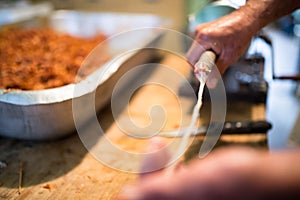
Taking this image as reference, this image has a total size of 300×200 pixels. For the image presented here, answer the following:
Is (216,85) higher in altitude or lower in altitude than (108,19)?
lower

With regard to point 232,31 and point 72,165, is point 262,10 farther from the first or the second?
point 72,165

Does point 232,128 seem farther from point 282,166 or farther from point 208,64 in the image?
point 282,166

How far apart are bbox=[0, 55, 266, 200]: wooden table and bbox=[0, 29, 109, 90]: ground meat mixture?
0.13 metres

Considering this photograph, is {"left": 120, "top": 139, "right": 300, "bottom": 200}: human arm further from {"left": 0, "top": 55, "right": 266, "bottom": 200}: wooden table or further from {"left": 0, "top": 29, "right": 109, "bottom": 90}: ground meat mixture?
{"left": 0, "top": 29, "right": 109, "bottom": 90}: ground meat mixture

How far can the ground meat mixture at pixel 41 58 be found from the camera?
2.20ft

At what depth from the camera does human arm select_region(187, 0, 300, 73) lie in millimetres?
566

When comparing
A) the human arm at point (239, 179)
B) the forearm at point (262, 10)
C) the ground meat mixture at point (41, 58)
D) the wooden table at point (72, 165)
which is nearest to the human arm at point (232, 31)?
the forearm at point (262, 10)

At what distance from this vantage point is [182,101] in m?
0.81

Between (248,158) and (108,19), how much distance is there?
116 centimetres

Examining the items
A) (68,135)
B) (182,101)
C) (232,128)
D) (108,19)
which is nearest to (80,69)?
(68,135)

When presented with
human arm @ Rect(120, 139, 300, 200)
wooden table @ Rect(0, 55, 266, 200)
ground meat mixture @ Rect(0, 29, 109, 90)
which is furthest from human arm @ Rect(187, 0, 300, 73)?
human arm @ Rect(120, 139, 300, 200)

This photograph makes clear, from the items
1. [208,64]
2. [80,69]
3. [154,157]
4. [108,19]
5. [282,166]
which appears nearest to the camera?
[282,166]

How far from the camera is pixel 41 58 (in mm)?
792

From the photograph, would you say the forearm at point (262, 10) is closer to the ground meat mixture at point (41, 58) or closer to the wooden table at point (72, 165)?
the wooden table at point (72, 165)
